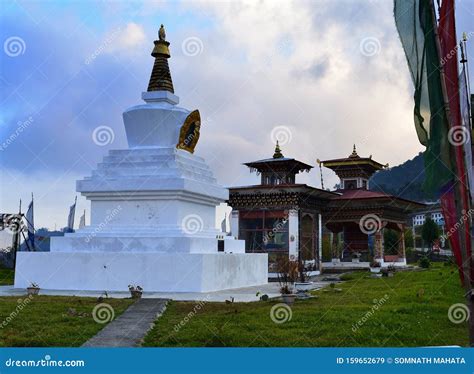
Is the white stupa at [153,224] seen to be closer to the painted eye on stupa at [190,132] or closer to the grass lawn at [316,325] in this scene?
the painted eye on stupa at [190,132]

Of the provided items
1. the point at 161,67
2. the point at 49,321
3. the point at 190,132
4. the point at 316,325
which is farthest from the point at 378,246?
the point at 49,321

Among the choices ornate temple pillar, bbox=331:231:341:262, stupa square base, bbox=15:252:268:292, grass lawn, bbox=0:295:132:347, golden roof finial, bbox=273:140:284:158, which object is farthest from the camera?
ornate temple pillar, bbox=331:231:341:262

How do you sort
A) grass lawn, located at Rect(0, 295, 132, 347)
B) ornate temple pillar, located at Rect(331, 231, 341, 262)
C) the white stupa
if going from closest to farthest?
1. grass lawn, located at Rect(0, 295, 132, 347)
2. the white stupa
3. ornate temple pillar, located at Rect(331, 231, 341, 262)

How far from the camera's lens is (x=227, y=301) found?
11.9 meters

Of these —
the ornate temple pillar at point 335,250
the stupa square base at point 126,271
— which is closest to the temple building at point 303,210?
the ornate temple pillar at point 335,250

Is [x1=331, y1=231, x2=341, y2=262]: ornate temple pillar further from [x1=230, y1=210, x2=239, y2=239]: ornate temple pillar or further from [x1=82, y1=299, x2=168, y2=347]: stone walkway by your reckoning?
[x1=82, y1=299, x2=168, y2=347]: stone walkway

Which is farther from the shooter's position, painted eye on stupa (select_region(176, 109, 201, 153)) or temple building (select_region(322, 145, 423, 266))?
temple building (select_region(322, 145, 423, 266))

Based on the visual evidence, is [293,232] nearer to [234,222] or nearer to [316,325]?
[234,222]

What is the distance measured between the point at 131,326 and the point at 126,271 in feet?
16.9

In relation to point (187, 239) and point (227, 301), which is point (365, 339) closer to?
point (227, 301)

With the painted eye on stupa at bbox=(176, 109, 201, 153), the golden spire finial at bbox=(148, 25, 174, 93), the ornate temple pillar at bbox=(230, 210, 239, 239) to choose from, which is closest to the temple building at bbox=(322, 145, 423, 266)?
the ornate temple pillar at bbox=(230, 210, 239, 239)

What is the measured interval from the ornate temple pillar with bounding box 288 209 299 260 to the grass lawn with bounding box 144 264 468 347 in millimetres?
15845

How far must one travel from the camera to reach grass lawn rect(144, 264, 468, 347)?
8.67 meters

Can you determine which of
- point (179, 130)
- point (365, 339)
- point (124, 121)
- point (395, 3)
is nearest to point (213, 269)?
point (179, 130)
